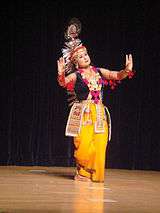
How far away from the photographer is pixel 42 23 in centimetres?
866

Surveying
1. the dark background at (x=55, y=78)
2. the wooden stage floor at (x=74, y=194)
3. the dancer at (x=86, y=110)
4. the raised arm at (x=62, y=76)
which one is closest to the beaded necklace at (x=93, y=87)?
the dancer at (x=86, y=110)

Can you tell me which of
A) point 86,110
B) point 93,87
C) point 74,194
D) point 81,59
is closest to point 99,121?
point 86,110

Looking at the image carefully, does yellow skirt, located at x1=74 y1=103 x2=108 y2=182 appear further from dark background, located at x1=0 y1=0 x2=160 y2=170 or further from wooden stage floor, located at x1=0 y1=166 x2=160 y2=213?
dark background, located at x1=0 y1=0 x2=160 y2=170

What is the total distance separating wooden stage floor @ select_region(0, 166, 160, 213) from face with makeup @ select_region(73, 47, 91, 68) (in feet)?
3.91

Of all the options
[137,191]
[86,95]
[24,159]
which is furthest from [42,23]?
[137,191]

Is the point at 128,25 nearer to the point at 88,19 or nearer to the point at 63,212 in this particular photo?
the point at 88,19

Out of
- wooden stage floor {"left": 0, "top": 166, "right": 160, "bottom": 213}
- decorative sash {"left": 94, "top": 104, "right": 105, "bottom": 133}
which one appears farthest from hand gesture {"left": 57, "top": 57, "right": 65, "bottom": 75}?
wooden stage floor {"left": 0, "top": 166, "right": 160, "bottom": 213}

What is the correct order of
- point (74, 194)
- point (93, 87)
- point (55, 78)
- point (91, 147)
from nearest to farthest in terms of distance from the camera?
1. point (74, 194)
2. point (91, 147)
3. point (93, 87)
4. point (55, 78)

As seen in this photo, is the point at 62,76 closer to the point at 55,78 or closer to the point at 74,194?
the point at 74,194

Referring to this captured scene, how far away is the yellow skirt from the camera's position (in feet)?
20.2

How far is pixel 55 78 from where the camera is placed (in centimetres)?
862

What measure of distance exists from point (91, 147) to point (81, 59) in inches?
36.4

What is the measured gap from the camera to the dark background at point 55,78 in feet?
28.2

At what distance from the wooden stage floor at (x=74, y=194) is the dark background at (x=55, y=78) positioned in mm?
1337
